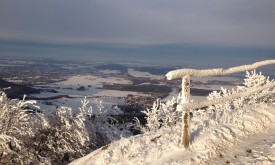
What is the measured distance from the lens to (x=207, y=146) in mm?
8961

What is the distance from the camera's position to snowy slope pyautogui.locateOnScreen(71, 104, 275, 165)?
8.62 m

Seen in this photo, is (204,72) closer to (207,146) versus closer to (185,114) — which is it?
(185,114)

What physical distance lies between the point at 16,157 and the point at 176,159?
17520mm

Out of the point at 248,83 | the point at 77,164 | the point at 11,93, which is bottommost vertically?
the point at 11,93

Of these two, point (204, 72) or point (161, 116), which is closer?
point (204, 72)

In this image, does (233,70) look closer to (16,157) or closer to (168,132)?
(168,132)

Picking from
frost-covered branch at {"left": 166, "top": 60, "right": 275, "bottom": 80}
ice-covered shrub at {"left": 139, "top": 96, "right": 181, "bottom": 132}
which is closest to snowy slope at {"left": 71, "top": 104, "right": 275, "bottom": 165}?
frost-covered branch at {"left": 166, "top": 60, "right": 275, "bottom": 80}

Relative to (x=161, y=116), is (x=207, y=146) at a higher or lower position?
higher

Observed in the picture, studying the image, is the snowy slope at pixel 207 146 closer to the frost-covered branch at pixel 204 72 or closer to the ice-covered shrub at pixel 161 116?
the frost-covered branch at pixel 204 72

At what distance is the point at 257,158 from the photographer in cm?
847

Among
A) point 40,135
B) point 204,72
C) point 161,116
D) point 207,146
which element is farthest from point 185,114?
point 161,116

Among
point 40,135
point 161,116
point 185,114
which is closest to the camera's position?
point 185,114

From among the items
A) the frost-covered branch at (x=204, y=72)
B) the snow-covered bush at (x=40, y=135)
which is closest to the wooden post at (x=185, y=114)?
the frost-covered branch at (x=204, y=72)

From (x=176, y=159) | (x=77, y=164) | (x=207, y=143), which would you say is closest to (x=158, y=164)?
(x=176, y=159)
